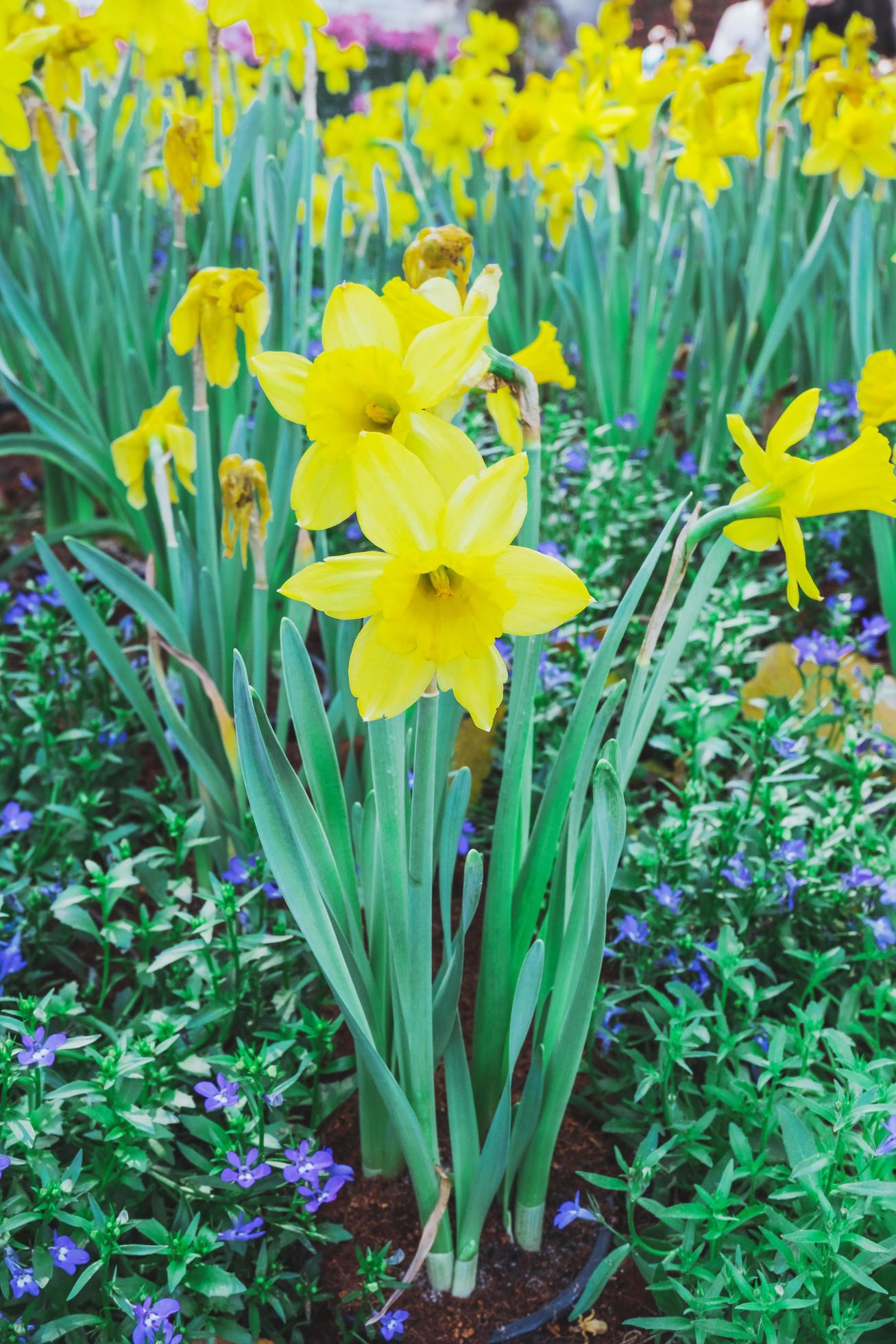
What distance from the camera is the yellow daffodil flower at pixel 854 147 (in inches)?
89.0

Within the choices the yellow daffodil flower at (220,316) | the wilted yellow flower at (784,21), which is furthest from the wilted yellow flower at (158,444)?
the wilted yellow flower at (784,21)

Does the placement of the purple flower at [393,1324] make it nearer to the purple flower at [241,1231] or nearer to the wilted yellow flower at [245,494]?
the purple flower at [241,1231]

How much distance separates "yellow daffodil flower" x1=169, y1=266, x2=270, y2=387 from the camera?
1283 millimetres

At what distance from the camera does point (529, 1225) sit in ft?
3.78

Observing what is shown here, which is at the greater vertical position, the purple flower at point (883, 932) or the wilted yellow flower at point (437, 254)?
the wilted yellow flower at point (437, 254)

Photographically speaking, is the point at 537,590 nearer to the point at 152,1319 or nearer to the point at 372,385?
the point at 372,385

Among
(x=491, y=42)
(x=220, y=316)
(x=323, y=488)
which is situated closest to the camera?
(x=323, y=488)

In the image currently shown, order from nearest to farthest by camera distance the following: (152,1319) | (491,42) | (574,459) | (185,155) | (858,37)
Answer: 1. (152,1319)
2. (185,155)
3. (574,459)
4. (858,37)
5. (491,42)

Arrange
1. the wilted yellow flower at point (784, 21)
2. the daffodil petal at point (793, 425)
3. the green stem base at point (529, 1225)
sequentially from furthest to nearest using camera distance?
the wilted yellow flower at point (784, 21) → the green stem base at point (529, 1225) → the daffodil petal at point (793, 425)

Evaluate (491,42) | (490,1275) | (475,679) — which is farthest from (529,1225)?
(491,42)

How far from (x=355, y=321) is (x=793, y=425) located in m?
0.38

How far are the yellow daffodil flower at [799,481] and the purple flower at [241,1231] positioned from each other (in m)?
0.78

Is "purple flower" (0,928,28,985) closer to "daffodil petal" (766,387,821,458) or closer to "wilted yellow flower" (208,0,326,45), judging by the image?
"daffodil petal" (766,387,821,458)

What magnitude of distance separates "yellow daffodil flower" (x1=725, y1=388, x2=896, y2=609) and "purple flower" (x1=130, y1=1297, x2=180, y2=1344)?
83cm
